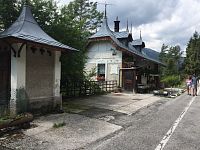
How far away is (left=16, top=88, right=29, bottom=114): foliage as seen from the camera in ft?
32.4

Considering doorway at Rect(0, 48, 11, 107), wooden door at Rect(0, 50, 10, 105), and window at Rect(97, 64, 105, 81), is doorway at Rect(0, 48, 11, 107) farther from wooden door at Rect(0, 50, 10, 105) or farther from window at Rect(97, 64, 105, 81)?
window at Rect(97, 64, 105, 81)

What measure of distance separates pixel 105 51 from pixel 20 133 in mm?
20382

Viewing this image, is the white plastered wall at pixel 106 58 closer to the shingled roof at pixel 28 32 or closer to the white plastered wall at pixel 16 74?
the shingled roof at pixel 28 32

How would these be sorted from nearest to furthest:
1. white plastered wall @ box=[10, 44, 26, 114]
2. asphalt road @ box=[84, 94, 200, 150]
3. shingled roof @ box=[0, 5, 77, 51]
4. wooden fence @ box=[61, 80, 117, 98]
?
1. asphalt road @ box=[84, 94, 200, 150]
2. white plastered wall @ box=[10, 44, 26, 114]
3. shingled roof @ box=[0, 5, 77, 51]
4. wooden fence @ box=[61, 80, 117, 98]

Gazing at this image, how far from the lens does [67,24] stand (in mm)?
15414

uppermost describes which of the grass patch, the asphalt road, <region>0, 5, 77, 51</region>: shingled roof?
<region>0, 5, 77, 51</region>: shingled roof

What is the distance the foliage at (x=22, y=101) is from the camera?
9883 mm

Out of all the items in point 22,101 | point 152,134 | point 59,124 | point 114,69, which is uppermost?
point 114,69

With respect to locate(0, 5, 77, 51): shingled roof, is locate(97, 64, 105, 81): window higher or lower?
lower

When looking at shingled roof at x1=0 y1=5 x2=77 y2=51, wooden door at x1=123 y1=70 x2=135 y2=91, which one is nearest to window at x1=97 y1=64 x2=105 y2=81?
wooden door at x1=123 y1=70 x2=135 y2=91

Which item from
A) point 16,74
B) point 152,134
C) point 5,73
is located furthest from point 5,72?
point 152,134

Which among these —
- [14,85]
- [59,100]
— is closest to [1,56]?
[14,85]

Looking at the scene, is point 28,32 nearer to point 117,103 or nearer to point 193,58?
point 117,103

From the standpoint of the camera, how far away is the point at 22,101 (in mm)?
10047
